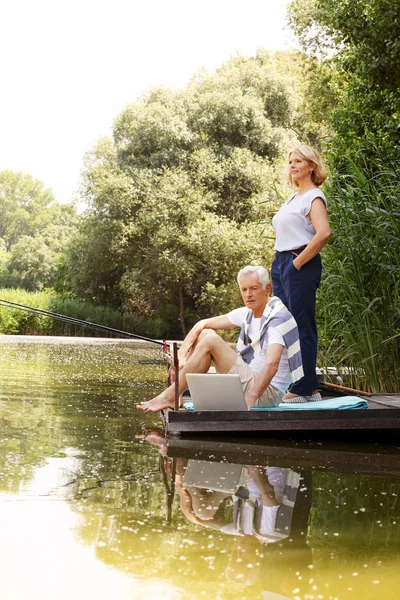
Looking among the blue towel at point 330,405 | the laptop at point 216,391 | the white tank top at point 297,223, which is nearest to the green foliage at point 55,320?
the white tank top at point 297,223

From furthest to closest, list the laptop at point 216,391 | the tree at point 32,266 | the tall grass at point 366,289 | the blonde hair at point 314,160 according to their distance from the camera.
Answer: the tree at point 32,266, the tall grass at point 366,289, the blonde hair at point 314,160, the laptop at point 216,391

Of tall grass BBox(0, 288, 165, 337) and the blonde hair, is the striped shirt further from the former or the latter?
tall grass BBox(0, 288, 165, 337)

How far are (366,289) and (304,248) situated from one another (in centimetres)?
87

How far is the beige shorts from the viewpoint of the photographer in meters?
4.82

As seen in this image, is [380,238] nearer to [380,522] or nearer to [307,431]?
[307,431]

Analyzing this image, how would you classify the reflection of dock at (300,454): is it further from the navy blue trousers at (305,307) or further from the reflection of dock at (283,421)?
the navy blue trousers at (305,307)

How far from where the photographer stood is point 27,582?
7.08ft

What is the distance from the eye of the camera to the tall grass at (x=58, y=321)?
938 inches

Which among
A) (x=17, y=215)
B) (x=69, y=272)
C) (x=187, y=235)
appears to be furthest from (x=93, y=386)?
(x=17, y=215)

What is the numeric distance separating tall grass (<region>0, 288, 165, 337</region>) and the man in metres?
19.0

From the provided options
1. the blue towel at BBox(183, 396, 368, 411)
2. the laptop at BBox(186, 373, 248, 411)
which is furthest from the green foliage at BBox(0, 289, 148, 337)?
the laptop at BBox(186, 373, 248, 411)

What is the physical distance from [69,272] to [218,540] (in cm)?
2913

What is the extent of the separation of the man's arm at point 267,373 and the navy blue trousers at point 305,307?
1.83 ft

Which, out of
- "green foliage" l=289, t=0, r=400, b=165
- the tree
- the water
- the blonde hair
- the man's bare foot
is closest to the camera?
the water
